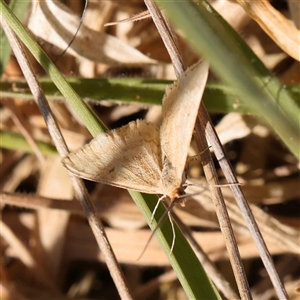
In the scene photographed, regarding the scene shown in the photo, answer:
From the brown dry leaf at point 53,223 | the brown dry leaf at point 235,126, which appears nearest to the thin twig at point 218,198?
the brown dry leaf at point 235,126

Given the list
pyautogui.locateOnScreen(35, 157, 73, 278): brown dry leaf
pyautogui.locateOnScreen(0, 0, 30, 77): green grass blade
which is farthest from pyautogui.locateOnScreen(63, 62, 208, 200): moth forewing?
pyautogui.locateOnScreen(35, 157, 73, 278): brown dry leaf

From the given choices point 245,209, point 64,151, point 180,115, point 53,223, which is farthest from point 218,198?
point 53,223

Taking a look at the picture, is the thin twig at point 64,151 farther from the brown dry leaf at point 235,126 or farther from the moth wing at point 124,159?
the brown dry leaf at point 235,126

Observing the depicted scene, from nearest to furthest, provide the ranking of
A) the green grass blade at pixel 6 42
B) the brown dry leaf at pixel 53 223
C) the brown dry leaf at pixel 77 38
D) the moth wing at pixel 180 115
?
the moth wing at pixel 180 115 → the green grass blade at pixel 6 42 → the brown dry leaf at pixel 77 38 → the brown dry leaf at pixel 53 223

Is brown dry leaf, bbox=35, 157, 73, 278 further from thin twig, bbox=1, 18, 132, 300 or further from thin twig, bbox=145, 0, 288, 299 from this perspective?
thin twig, bbox=145, 0, 288, 299

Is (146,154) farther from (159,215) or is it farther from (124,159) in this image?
(159,215)

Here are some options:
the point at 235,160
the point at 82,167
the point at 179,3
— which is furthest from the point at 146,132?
the point at 235,160

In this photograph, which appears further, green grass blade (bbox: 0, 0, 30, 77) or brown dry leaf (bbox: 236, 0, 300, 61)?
green grass blade (bbox: 0, 0, 30, 77)
